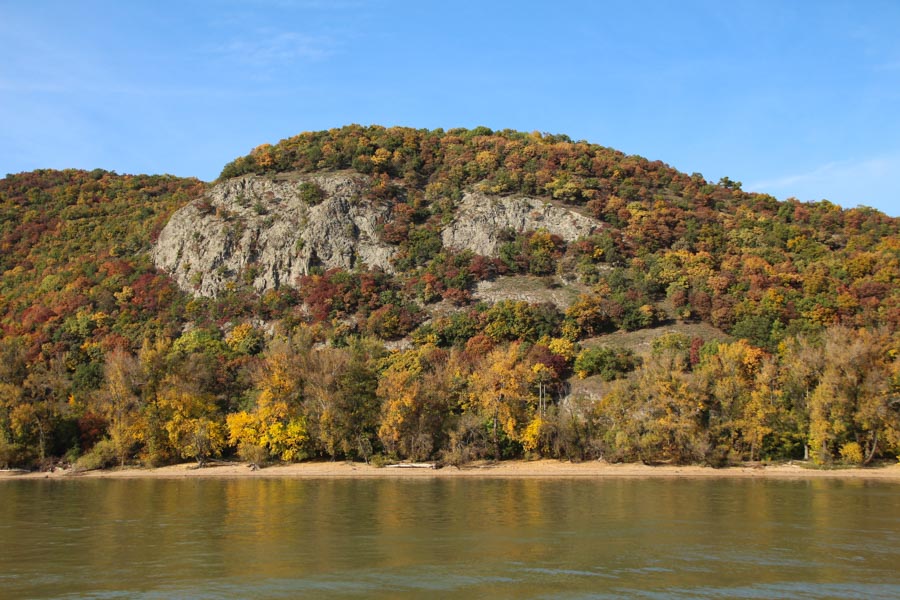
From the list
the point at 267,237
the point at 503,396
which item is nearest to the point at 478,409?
the point at 503,396

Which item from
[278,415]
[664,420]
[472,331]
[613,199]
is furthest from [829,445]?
[613,199]

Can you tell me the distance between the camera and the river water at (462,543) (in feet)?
84.3

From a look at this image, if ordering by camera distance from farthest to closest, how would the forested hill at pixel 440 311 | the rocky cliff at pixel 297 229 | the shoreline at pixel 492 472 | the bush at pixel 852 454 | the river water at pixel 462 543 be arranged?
the rocky cliff at pixel 297 229
the forested hill at pixel 440 311
the bush at pixel 852 454
the shoreline at pixel 492 472
the river water at pixel 462 543

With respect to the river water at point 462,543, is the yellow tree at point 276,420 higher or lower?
higher

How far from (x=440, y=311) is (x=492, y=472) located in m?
33.5

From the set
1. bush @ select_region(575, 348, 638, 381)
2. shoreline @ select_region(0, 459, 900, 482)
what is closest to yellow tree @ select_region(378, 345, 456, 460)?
shoreline @ select_region(0, 459, 900, 482)

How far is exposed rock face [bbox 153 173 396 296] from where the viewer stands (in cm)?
10238

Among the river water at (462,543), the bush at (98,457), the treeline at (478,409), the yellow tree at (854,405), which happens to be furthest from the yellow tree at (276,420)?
the yellow tree at (854,405)

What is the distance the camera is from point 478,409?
67.4 metres

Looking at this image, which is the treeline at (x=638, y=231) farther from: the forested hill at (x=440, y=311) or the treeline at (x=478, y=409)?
the treeline at (x=478, y=409)

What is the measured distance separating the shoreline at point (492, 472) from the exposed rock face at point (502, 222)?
4553cm

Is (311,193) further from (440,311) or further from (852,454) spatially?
(852,454)

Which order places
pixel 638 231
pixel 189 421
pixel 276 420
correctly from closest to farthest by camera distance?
pixel 276 420 < pixel 189 421 < pixel 638 231

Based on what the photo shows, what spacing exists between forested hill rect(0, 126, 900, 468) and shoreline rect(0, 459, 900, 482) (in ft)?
4.91
